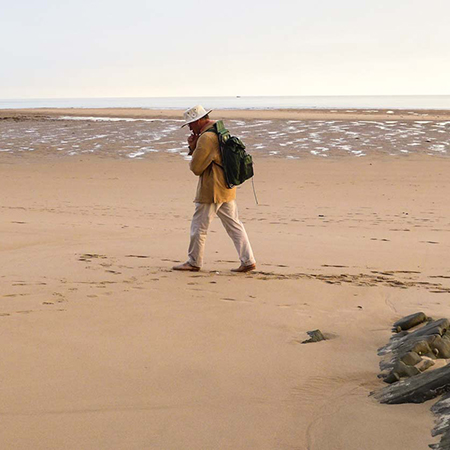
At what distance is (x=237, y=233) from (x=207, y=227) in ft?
1.02

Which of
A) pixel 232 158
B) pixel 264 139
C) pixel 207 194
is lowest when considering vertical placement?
pixel 264 139

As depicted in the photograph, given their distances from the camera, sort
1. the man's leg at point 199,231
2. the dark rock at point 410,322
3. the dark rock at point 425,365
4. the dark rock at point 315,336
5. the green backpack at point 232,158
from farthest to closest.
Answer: the man's leg at point 199,231 → the green backpack at point 232,158 → the dark rock at point 410,322 → the dark rock at point 315,336 → the dark rock at point 425,365

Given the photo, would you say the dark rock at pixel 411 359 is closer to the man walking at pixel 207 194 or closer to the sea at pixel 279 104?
the man walking at pixel 207 194

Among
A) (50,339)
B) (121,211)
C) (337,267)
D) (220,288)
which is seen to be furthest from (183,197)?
(50,339)

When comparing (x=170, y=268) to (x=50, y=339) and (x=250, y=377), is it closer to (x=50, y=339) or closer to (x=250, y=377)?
(x=50, y=339)

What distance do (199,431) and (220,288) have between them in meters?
2.86

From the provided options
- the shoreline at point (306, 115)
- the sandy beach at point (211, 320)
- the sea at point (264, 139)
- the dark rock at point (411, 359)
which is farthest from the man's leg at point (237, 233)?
the shoreline at point (306, 115)

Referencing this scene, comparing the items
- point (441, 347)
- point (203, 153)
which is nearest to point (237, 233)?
point (203, 153)

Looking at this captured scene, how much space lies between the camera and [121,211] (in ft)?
40.6

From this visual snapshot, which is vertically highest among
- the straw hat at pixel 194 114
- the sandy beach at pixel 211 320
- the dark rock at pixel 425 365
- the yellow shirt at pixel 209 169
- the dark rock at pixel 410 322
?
the straw hat at pixel 194 114

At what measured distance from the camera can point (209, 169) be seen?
6.96 meters

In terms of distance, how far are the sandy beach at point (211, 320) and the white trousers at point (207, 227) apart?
0.24 meters

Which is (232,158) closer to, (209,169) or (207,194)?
(209,169)

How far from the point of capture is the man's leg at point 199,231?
6996mm
